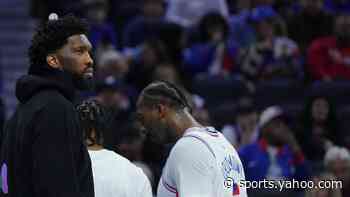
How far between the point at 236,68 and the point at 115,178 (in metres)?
6.91

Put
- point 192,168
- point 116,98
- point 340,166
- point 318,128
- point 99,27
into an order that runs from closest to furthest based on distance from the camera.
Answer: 1. point 192,168
2. point 340,166
3. point 318,128
4. point 116,98
5. point 99,27

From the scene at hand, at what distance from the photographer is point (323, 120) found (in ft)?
35.7

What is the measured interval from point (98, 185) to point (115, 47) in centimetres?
804

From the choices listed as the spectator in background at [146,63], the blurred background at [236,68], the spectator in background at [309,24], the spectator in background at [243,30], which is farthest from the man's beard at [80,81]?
the spectator in background at [309,24]

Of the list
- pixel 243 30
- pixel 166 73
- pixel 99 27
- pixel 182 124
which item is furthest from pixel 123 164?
pixel 99 27

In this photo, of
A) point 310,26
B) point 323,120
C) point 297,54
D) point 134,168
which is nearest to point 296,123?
point 323,120

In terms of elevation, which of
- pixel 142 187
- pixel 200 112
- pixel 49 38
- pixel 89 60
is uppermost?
pixel 49 38

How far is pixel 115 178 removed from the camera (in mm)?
5516

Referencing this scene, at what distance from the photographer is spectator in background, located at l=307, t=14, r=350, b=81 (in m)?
12.1

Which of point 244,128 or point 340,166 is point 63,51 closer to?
point 340,166

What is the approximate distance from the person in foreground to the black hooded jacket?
60 cm

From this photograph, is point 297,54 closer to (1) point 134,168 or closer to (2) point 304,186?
(2) point 304,186

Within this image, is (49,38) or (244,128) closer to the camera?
(49,38)

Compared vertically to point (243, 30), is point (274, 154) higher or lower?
lower
